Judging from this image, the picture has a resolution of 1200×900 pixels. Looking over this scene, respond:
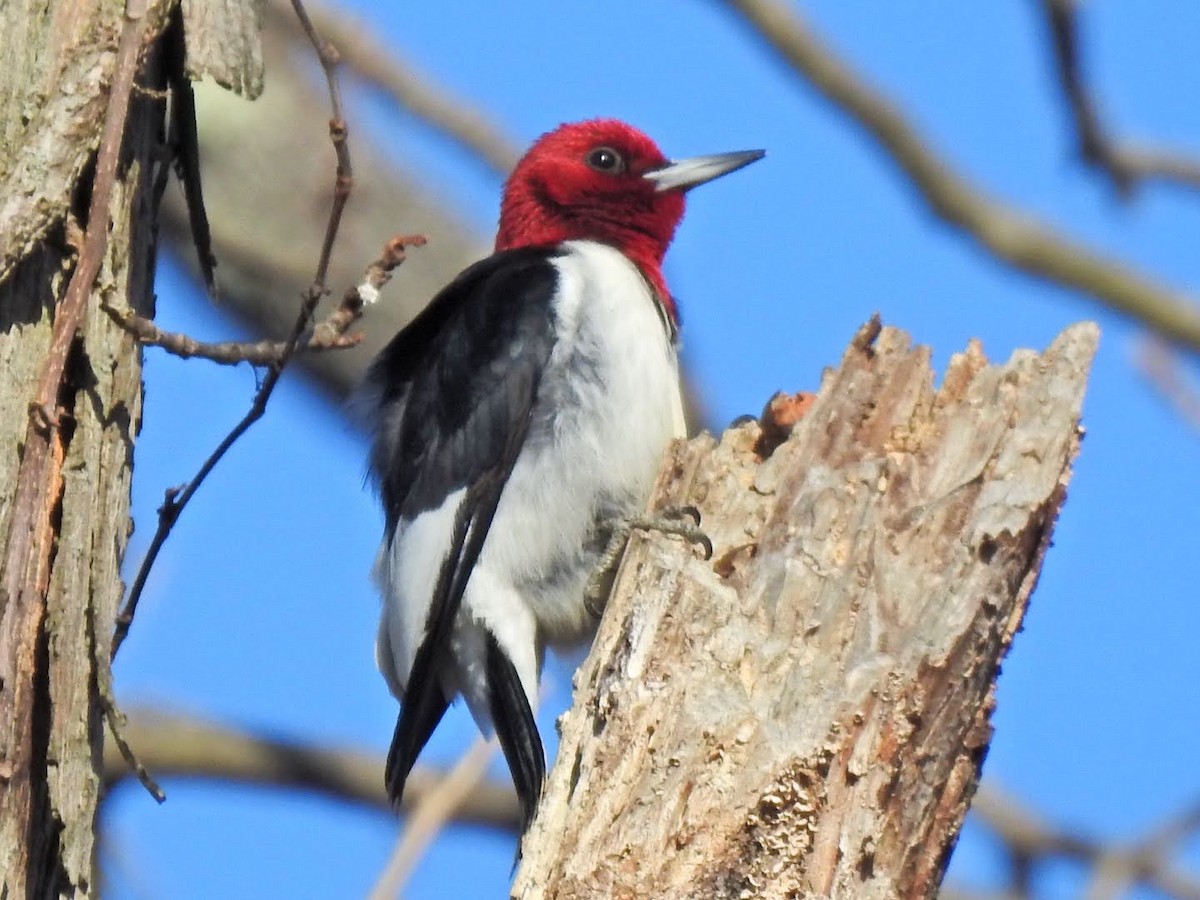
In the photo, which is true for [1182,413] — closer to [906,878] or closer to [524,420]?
[524,420]

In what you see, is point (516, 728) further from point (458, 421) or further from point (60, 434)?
point (60, 434)

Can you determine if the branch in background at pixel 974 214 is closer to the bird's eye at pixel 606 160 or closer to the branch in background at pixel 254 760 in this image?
the bird's eye at pixel 606 160

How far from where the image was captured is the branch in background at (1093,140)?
5.75 metres

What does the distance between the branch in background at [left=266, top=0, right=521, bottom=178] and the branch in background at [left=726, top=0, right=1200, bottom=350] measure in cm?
125

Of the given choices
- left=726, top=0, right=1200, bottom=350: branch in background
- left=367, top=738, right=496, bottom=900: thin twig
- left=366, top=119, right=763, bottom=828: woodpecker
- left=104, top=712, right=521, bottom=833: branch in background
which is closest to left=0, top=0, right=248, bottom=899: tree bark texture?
left=367, top=738, right=496, bottom=900: thin twig

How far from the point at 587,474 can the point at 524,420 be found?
21cm

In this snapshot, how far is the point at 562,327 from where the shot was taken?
4395 mm

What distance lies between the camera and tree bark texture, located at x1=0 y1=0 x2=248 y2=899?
9.62 ft

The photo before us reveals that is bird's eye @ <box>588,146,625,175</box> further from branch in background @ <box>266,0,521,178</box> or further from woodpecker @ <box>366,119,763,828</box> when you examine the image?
branch in background @ <box>266,0,521,178</box>

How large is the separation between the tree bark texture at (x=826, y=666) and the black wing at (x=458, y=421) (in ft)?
3.48

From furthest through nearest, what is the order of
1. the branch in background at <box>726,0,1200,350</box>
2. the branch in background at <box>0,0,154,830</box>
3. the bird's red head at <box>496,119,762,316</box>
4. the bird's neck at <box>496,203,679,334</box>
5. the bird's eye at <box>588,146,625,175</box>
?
the branch in background at <box>726,0,1200,350</box> < the bird's eye at <box>588,146,625,175</box> < the bird's red head at <box>496,119,762,316</box> < the bird's neck at <box>496,203,679,334</box> < the branch in background at <box>0,0,154,830</box>

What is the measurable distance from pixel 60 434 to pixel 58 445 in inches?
1.2

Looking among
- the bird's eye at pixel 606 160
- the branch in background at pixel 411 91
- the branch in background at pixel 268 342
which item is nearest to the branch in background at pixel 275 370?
the branch in background at pixel 268 342

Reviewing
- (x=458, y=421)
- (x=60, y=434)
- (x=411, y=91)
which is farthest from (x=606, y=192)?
(x=60, y=434)
